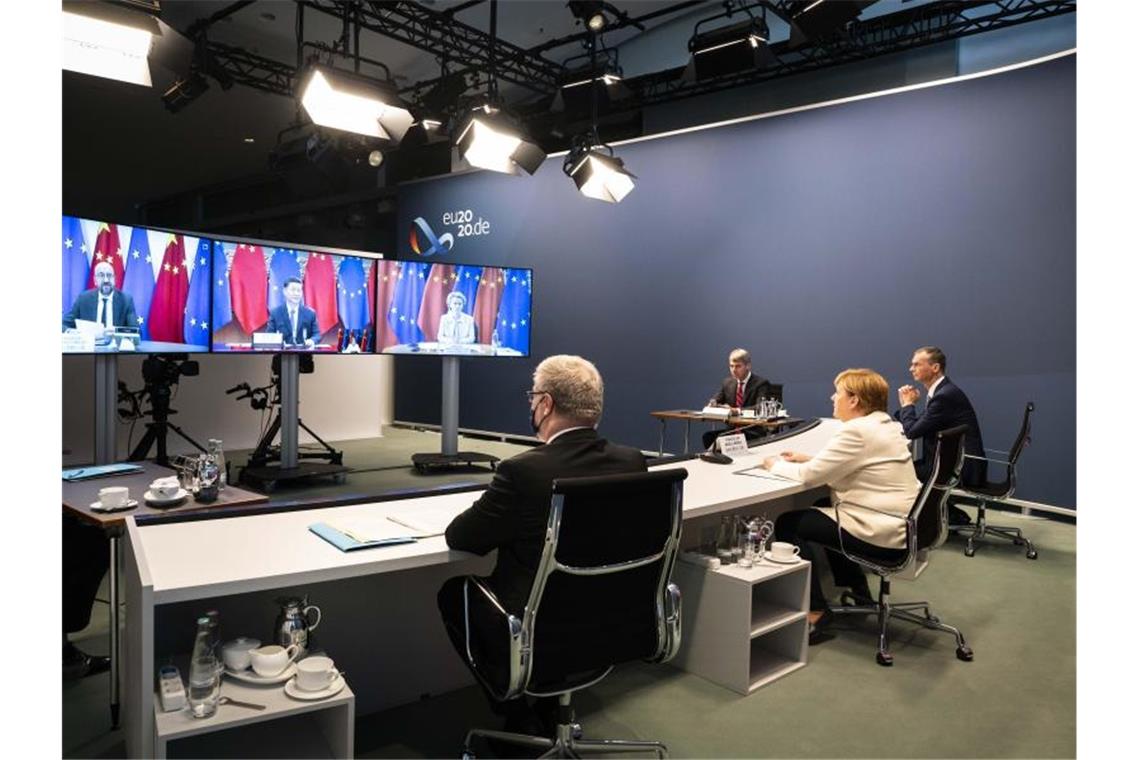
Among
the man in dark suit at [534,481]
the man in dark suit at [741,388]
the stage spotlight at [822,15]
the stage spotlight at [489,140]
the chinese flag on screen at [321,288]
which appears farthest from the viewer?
the man in dark suit at [741,388]

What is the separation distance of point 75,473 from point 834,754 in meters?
3.08

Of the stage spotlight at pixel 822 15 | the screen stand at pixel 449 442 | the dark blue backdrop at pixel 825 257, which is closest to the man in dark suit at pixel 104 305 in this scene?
the screen stand at pixel 449 442

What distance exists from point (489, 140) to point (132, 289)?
306 cm

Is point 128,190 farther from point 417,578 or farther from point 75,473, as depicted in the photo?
point 417,578

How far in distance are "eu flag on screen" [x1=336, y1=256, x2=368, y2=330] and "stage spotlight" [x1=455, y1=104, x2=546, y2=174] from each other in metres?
1.27

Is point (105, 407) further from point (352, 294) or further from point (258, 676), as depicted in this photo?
point (258, 676)

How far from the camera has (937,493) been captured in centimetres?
317

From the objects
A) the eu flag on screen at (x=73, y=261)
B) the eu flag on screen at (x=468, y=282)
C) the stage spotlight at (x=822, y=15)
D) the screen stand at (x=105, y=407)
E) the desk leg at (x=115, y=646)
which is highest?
the stage spotlight at (x=822, y=15)

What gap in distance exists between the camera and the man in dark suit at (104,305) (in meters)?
3.67

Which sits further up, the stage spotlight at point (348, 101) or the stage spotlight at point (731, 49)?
the stage spotlight at point (731, 49)

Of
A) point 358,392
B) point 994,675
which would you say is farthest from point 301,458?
point 994,675

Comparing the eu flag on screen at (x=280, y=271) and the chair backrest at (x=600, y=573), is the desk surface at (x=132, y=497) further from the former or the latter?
the eu flag on screen at (x=280, y=271)

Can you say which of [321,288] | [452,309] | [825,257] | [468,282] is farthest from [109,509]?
[825,257]

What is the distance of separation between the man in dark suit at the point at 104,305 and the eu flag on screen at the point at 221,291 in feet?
3.30
